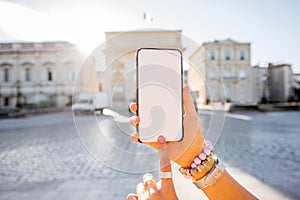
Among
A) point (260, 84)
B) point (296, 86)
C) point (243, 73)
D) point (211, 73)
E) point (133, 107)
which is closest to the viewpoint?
point (133, 107)

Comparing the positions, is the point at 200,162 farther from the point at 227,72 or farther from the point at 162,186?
the point at 227,72

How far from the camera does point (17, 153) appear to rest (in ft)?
17.1

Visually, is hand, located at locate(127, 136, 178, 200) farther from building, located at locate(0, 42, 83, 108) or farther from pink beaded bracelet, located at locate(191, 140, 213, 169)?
building, located at locate(0, 42, 83, 108)

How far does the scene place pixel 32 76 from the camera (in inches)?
1328

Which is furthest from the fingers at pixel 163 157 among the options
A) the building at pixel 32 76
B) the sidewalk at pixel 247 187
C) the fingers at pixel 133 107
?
the building at pixel 32 76

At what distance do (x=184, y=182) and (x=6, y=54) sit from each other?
36946 millimetres

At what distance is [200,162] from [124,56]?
0.49 meters

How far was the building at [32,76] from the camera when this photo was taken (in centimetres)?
3316

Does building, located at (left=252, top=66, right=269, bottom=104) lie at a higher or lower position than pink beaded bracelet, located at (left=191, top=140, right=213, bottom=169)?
higher

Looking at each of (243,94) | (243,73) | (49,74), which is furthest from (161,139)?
(243,94)

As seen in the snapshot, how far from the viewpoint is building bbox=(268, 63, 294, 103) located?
1676 inches

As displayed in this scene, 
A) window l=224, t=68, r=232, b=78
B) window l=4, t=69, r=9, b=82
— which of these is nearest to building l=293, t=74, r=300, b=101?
window l=224, t=68, r=232, b=78

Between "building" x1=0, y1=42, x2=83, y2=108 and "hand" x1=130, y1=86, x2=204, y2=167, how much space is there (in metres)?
34.1

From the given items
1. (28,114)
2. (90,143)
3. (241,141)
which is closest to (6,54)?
(28,114)
